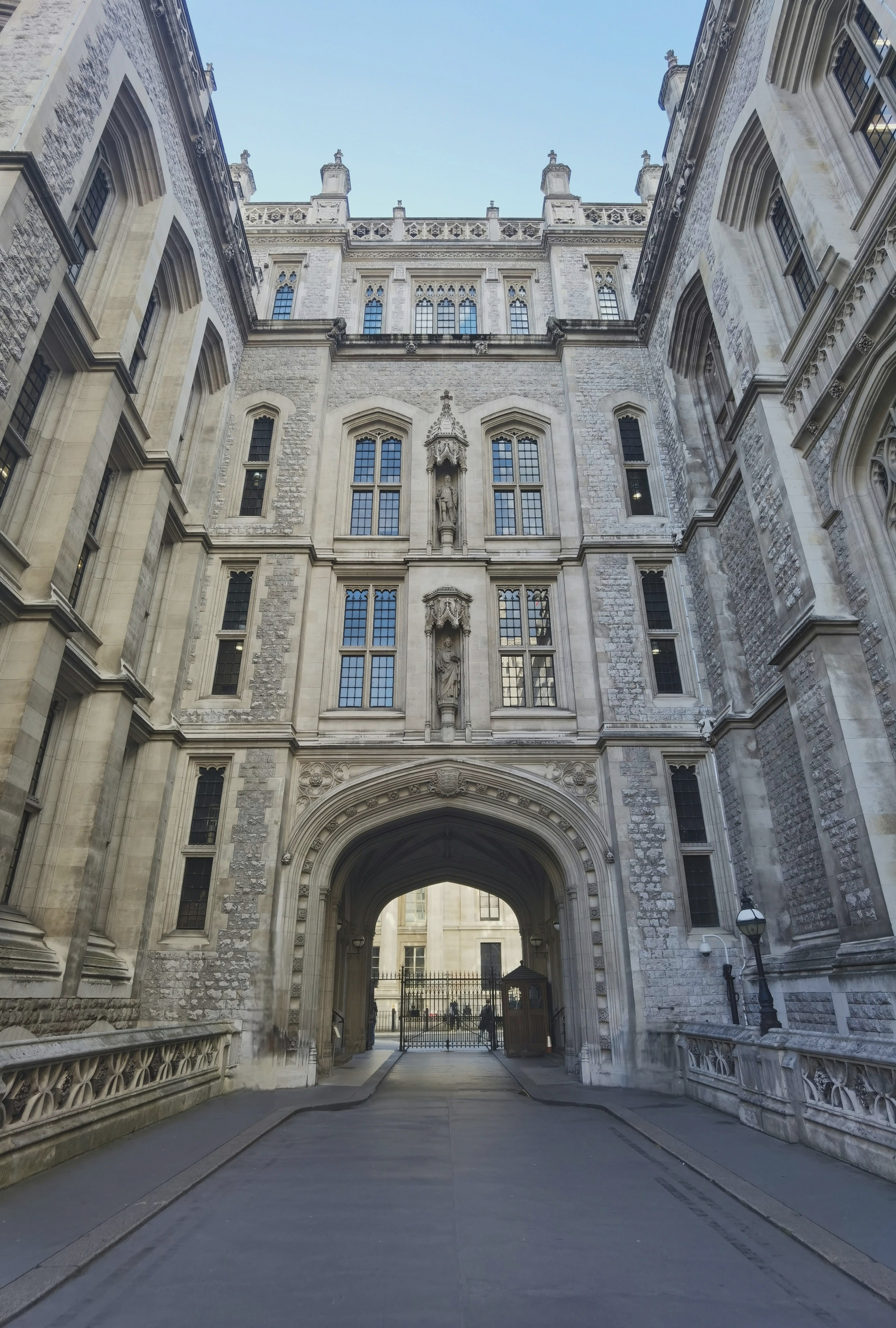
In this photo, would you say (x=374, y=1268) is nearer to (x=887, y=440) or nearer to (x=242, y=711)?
(x=887, y=440)

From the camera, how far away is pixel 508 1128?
8.96 meters

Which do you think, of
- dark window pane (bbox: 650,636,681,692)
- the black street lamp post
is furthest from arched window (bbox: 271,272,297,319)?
the black street lamp post

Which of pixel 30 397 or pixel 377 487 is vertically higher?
pixel 377 487

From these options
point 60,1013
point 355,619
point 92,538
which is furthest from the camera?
point 355,619

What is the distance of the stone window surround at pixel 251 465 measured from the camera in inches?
717

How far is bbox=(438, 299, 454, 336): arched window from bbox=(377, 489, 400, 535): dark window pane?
6835mm

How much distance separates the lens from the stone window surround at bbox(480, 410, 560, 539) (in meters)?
18.2

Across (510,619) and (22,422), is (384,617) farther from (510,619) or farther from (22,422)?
(22,422)

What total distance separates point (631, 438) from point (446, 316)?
8.06 metres

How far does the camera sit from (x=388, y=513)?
19.0m

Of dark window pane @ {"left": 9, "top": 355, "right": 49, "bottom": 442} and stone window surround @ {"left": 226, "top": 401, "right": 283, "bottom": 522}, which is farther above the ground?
stone window surround @ {"left": 226, "top": 401, "right": 283, "bottom": 522}

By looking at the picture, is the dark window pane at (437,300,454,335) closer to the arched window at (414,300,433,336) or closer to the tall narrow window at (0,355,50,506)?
the arched window at (414,300,433,336)

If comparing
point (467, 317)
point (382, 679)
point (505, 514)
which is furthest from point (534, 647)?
Result: point (467, 317)

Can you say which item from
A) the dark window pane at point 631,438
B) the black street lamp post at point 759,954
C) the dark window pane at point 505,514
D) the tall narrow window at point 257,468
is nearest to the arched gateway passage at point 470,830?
the black street lamp post at point 759,954
